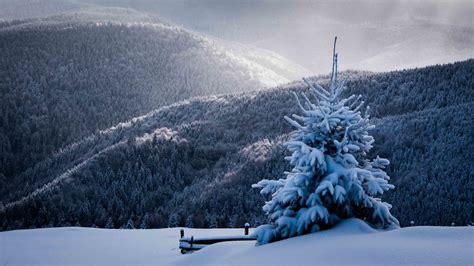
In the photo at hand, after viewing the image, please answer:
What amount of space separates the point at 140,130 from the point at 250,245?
1535 inches

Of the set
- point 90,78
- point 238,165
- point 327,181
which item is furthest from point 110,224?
point 90,78

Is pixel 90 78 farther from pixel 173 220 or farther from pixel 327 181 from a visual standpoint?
pixel 327 181

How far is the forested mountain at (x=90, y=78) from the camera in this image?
Result: 65812mm

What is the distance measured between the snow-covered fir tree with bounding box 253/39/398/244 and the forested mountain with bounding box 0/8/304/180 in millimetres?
51733

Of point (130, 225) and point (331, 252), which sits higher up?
point (331, 252)

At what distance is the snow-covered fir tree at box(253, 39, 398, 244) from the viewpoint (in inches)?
333

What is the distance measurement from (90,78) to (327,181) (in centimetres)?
8559

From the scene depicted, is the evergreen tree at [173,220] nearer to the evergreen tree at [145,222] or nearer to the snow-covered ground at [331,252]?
the evergreen tree at [145,222]

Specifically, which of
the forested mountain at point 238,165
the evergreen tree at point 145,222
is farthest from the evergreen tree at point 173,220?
the evergreen tree at point 145,222

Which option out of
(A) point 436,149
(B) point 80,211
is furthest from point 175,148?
(A) point 436,149

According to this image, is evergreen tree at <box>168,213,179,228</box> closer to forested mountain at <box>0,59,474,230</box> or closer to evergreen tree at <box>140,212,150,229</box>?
forested mountain at <box>0,59,474,230</box>

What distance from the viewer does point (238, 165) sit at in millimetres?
31516

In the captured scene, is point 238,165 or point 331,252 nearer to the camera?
point 331,252

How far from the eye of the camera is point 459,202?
20.8m
